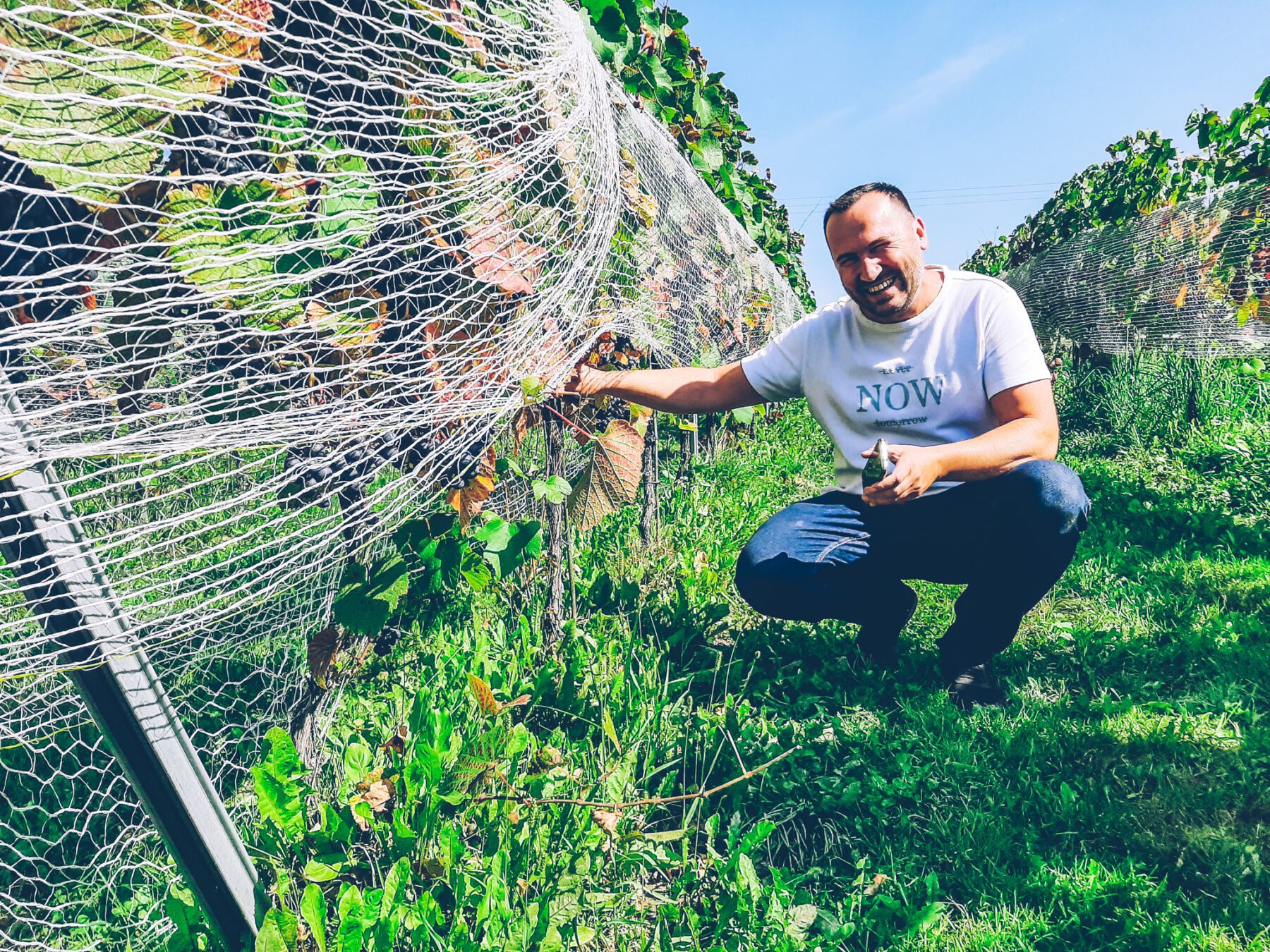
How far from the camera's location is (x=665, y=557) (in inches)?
129

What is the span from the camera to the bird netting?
17.1 ft

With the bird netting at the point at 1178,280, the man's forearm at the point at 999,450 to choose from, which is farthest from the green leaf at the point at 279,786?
the bird netting at the point at 1178,280

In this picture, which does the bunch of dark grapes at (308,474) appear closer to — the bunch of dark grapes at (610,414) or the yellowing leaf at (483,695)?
the yellowing leaf at (483,695)

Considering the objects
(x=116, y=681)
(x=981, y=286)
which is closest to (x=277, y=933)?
(x=116, y=681)

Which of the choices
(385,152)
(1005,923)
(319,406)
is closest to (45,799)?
(319,406)

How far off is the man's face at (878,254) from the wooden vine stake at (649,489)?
118cm

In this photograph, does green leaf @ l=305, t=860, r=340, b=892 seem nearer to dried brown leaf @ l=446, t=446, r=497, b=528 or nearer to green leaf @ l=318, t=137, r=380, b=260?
dried brown leaf @ l=446, t=446, r=497, b=528

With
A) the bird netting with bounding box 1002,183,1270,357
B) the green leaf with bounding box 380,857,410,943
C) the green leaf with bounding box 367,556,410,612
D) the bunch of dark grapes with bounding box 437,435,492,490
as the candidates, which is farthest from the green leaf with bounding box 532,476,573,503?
the bird netting with bounding box 1002,183,1270,357

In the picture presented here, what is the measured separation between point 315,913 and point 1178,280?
276 inches

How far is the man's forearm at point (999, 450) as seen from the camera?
2.12m

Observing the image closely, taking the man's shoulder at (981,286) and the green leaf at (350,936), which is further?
the man's shoulder at (981,286)

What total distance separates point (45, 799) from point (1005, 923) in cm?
214

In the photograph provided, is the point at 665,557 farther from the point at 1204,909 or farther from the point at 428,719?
the point at 1204,909

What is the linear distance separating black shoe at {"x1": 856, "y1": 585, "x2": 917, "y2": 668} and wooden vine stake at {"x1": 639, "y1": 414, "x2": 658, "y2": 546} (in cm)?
109
